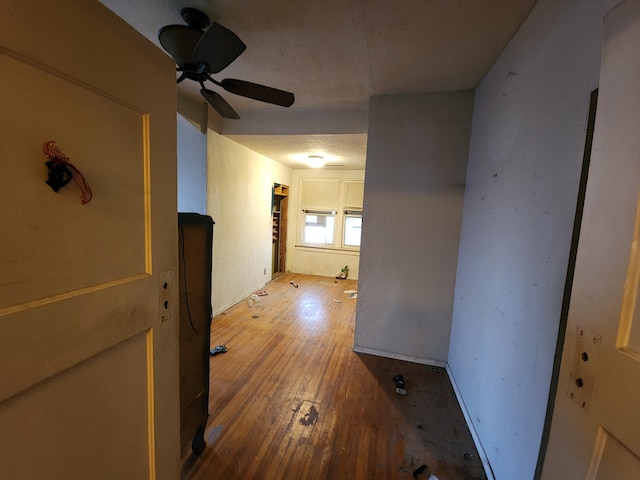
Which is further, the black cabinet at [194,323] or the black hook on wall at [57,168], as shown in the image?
the black cabinet at [194,323]

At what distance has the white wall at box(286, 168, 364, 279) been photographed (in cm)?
559

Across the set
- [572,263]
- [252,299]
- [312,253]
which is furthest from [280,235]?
[572,263]

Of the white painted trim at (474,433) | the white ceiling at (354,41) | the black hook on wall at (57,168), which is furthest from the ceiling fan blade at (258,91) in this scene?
the white painted trim at (474,433)

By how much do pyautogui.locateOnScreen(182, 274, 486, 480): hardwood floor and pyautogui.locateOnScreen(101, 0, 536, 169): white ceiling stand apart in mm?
2460

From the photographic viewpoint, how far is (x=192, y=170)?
3.09 m

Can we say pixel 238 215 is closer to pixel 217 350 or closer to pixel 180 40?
pixel 217 350

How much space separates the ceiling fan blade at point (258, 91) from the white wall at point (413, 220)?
3.48ft

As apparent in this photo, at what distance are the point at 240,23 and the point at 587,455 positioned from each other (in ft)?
7.74

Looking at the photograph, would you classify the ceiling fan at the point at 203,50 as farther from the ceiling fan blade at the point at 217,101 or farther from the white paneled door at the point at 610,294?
the white paneled door at the point at 610,294

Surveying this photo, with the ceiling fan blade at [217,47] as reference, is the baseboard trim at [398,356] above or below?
below

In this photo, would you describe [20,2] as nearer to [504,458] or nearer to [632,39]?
[632,39]

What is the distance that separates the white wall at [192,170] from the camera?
3.00m

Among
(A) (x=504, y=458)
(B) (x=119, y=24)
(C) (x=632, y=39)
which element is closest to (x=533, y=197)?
(C) (x=632, y=39)

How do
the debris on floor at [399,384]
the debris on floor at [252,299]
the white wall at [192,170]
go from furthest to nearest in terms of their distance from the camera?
the debris on floor at [252,299] → the white wall at [192,170] → the debris on floor at [399,384]
